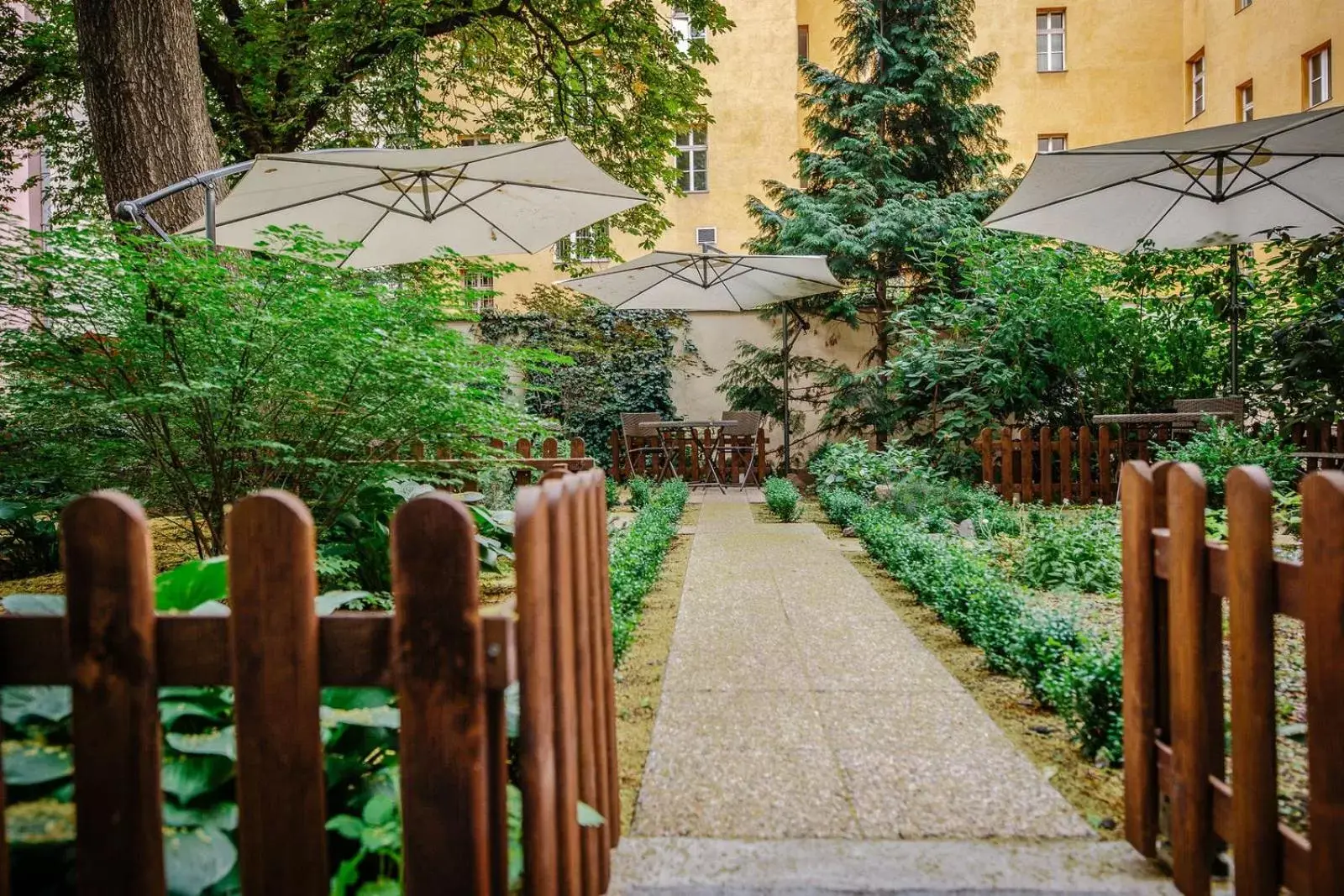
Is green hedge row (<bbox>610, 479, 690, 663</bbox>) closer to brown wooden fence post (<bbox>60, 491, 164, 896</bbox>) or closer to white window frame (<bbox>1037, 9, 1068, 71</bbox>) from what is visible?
brown wooden fence post (<bbox>60, 491, 164, 896</bbox>)

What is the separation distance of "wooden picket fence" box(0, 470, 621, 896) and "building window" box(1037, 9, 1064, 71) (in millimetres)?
23261

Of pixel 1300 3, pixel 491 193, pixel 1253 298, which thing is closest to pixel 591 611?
pixel 491 193

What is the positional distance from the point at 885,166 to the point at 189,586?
12.0 metres

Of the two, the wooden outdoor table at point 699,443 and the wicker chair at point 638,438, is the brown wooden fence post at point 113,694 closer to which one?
the wooden outdoor table at point 699,443

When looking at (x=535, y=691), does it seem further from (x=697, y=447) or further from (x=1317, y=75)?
(x=1317, y=75)

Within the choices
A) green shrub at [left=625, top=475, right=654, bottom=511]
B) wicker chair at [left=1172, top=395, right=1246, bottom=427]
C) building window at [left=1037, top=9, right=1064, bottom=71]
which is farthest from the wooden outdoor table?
building window at [left=1037, top=9, right=1064, bottom=71]

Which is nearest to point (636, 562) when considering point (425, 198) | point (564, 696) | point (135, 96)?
point (564, 696)

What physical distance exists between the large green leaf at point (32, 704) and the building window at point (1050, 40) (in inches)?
924

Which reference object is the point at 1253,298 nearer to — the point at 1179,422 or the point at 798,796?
the point at 1179,422

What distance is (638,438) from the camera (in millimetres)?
12523

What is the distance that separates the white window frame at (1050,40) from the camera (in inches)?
801

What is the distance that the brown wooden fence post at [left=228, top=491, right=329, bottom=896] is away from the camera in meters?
1.18

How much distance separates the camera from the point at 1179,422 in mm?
8148

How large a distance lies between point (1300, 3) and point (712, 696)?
18.7m
